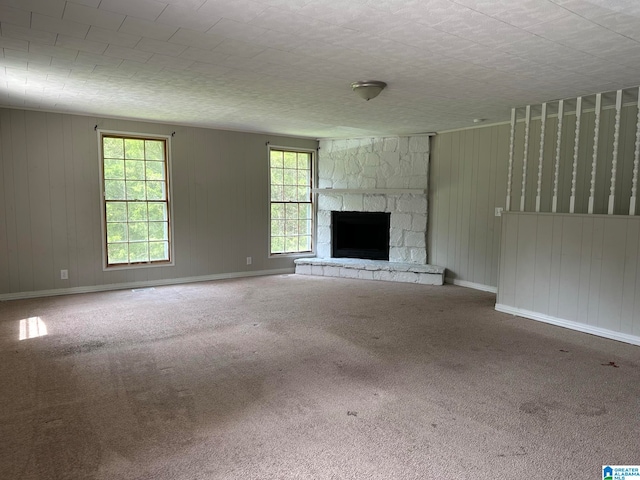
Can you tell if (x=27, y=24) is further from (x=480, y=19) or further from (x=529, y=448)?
(x=529, y=448)

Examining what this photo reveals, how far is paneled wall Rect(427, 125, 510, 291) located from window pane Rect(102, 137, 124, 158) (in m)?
4.69

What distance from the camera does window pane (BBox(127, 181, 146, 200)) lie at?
604cm

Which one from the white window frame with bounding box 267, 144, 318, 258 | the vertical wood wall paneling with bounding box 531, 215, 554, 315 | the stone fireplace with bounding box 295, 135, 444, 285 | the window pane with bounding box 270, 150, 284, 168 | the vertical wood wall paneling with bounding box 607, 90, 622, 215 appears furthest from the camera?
the window pane with bounding box 270, 150, 284, 168

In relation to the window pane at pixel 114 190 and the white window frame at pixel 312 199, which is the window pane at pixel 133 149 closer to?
the window pane at pixel 114 190

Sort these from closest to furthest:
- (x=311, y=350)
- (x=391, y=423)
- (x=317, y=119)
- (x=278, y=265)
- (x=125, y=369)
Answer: (x=391, y=423)
(x=125, y=369)
(x=311, y=350)
(x=317, y=119)
(x=278, y=265)

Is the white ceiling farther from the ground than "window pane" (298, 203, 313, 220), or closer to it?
farther from the ground

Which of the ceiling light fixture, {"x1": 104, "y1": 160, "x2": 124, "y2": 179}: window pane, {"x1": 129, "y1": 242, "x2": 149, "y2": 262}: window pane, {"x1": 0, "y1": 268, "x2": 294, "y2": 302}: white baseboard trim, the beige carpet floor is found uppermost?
the ceiling light fixture

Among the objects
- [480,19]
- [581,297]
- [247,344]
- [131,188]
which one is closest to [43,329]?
[247,344]

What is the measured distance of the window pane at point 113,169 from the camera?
19.3 ft

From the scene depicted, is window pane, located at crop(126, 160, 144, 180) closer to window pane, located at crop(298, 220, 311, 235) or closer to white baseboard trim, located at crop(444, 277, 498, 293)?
window pane, located at crop(298, 220, 311, 235)

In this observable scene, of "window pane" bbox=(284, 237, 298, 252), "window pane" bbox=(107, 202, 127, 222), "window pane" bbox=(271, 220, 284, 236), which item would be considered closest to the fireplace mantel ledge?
"window pane" bbox=(271, 220, 284, 236)

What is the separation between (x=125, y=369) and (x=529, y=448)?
2.73m

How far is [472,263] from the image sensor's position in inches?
246

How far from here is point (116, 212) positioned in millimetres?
5977
